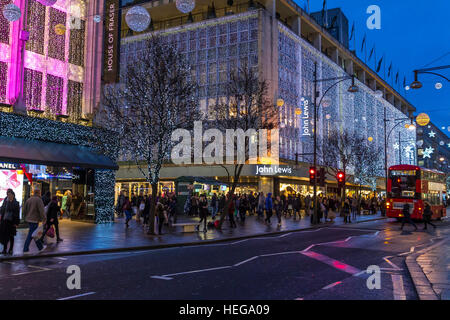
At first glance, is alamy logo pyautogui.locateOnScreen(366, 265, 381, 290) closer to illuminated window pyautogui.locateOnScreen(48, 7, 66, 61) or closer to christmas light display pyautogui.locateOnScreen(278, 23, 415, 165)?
illuminated window pyautogui.locateOnScreen(48, 7, 66, 61)

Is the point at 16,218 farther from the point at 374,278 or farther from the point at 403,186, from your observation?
the point at 403,186

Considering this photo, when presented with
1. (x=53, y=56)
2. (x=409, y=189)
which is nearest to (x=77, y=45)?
(x=53, y=56)

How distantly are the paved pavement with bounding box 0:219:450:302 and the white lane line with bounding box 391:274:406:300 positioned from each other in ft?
0.06

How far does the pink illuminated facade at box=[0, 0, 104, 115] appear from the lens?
19609mm

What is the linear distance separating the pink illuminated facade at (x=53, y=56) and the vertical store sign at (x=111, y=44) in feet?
1.28

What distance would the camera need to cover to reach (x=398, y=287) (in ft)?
25.9

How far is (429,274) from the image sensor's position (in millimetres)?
8891

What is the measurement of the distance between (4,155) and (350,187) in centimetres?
5435

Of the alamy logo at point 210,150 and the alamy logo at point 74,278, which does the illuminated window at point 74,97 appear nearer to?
the alamy logo at point 210,150

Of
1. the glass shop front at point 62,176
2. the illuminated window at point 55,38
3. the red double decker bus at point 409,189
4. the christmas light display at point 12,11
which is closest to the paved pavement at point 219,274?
the christmas light display at point 12,11

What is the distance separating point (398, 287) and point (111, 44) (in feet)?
69.6

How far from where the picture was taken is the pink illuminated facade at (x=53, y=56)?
1961cm

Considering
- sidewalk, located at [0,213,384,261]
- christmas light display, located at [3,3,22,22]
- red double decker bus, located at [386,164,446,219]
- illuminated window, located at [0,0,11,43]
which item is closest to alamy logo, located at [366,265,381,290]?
sidewalk, located at [0,213,384,261]

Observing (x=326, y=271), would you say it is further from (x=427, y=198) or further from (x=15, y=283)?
(x=427, y=198)
